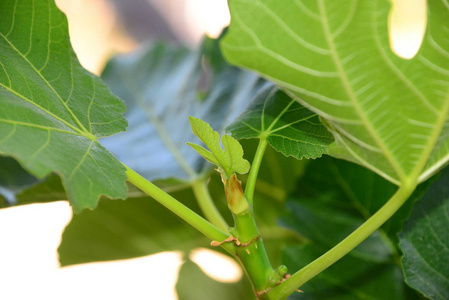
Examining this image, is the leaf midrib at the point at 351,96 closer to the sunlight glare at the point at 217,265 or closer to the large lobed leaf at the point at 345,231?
the large lobed leaf at the point at 345,231

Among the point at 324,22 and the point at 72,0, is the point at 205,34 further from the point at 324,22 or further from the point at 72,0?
the point at 72,0

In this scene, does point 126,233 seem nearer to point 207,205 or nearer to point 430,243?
point 207,205

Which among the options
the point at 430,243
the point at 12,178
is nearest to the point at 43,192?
the point at 12,178

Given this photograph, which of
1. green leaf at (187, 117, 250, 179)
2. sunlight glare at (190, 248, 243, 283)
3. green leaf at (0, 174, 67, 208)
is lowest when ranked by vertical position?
green leaf at (187, 117, 250, 179)

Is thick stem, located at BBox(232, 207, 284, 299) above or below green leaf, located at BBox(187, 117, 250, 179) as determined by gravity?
below

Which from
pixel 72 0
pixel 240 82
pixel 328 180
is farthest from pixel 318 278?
pixel 72 0

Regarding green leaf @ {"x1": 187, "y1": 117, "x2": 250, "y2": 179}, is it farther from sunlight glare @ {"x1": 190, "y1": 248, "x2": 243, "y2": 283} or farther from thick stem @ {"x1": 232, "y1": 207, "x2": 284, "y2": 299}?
sunlight glare @ {"x1": 190, "y1": 248, "x2": 243, "y2": 283}

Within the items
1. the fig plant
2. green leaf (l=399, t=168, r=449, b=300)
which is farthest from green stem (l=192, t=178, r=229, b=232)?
green leaf (l=399, t=168, r=449, b=300)

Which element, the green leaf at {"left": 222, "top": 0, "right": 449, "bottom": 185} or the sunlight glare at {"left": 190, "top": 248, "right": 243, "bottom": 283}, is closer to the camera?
the green leaf at {"left": 222, "top": 0, "right": 449, "bottom": 185}
